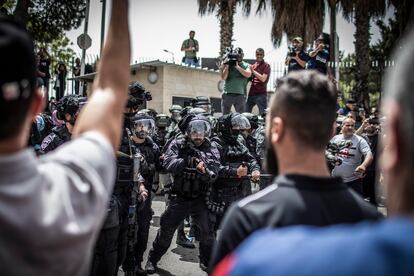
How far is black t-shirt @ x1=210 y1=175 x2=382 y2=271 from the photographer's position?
1.61 metres

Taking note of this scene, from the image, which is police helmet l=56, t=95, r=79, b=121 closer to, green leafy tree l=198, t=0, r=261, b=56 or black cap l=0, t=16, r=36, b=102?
black cap l=0, t=16, r=36, b=102

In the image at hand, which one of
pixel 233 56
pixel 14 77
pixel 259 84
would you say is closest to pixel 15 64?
pixel 14 77

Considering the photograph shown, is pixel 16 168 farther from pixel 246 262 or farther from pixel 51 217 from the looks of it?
pixel 246 262

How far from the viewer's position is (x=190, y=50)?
50.5 ft

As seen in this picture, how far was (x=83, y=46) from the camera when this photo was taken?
13.0 meters

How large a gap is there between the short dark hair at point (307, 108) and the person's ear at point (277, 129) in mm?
18

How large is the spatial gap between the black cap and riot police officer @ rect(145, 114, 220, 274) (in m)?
4.28

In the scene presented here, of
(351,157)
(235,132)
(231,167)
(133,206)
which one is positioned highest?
(235,132)

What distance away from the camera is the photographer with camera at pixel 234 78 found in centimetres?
982

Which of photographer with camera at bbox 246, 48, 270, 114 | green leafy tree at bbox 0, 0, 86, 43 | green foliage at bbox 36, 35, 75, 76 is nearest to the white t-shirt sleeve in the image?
photographer with camera at bbox 246, 48, 270, 114

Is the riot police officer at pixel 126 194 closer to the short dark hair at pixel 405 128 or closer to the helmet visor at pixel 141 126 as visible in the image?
the helmet visor at pixel 141 126

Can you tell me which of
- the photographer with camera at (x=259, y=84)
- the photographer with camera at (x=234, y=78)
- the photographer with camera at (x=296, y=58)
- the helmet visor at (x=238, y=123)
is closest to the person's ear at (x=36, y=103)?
the helmet visor at (x=238, y=123)

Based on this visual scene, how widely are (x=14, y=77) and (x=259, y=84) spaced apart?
9761mm

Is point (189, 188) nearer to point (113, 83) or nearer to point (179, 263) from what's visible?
point (179, 263)
